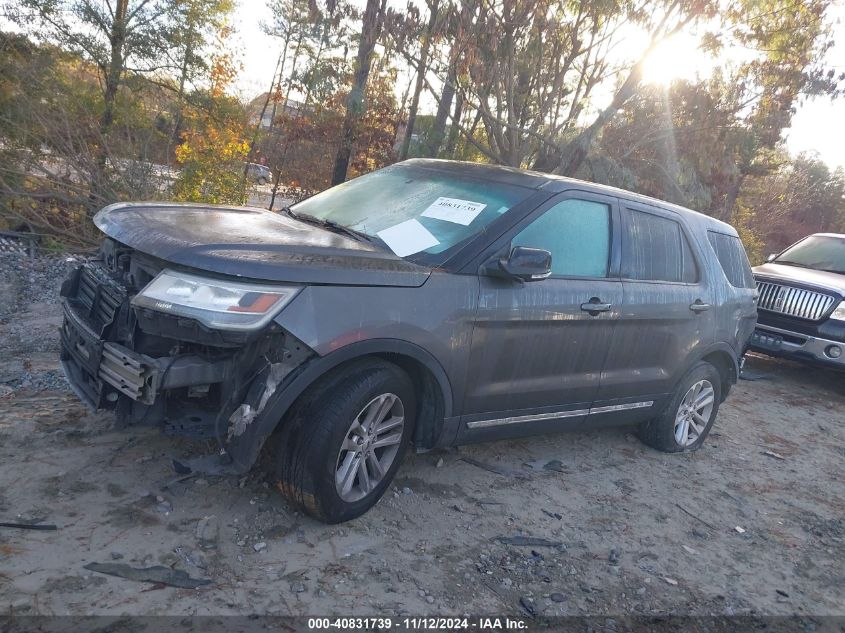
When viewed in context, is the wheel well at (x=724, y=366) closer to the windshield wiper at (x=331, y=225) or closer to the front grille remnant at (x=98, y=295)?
the windshield wiper at (x=331, y=225)

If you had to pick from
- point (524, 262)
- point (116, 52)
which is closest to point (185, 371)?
point (524, 262)

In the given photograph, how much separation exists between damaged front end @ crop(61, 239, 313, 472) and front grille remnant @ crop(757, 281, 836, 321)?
6.90m

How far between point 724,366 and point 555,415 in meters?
2.10

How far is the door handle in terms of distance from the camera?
4.29 metres

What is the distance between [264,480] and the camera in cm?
384

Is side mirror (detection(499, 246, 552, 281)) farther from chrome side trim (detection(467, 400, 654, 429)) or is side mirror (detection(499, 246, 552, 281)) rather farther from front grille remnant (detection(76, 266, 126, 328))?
front grille remnant (detection(76, 266, 126, 328))

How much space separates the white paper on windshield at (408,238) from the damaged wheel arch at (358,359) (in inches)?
22.5

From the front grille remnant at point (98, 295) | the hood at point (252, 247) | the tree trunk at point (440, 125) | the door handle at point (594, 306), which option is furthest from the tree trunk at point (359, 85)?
the front grille remnant at point (98, 295)

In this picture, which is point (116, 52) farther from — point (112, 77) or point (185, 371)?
point (185, 371)

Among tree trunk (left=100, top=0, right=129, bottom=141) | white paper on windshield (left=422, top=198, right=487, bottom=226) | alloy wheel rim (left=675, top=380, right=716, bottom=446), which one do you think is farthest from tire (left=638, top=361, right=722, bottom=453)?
tree trunk (left=100, top=0, right=129, bottom=141)

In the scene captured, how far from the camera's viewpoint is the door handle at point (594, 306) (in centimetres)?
429

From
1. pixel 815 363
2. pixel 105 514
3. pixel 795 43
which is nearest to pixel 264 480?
pixel 105 514

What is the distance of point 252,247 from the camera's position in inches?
129

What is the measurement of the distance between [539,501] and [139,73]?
11.7 m
